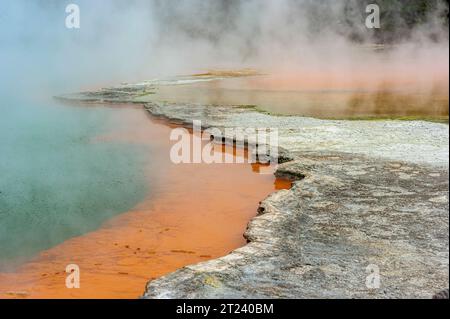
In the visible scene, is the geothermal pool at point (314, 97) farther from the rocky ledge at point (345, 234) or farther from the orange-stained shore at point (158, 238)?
the orange-stained shore at point (158, 238)

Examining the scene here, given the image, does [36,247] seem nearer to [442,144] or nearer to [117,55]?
[442,144]

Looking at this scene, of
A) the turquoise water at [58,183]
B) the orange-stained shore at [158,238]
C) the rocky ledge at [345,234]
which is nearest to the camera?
the rocky ledge at [345,234]

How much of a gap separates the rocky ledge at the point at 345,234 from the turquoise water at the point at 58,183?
1.75m

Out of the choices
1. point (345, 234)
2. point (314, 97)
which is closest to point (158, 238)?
point (345, 234)

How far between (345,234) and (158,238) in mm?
1576

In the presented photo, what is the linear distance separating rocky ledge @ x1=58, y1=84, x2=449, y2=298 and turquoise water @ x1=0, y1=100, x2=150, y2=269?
1.75 m

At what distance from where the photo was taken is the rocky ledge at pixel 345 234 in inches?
119

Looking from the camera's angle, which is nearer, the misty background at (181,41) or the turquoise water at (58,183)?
the turquoise water at (58,183)

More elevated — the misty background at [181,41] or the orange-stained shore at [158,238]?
the misty background at [181,41]

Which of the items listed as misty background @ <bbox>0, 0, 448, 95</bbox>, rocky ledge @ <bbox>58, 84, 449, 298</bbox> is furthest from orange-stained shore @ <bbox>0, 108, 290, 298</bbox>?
misty background @ <bbox>0, 0, 448, 95</bbox>

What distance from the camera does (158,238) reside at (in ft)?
14.7

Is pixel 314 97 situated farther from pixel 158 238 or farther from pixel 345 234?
pixel 345 234

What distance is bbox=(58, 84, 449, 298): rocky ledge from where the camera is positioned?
3027 millimetres

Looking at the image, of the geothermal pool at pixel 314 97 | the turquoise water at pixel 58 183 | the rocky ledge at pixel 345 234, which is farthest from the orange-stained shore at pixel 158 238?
the geothermal pool at pixel 314 97
